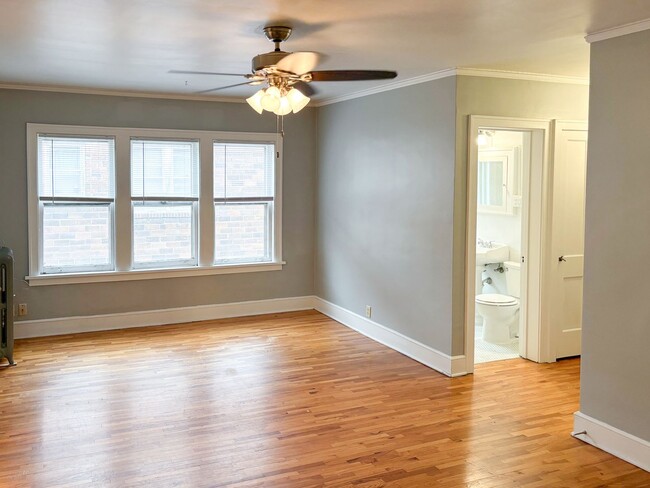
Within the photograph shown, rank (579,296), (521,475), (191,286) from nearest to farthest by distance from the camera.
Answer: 1. (521,475)
2. (579,296)
3. (191,286)

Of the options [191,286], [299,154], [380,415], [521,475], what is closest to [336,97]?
[299,154]

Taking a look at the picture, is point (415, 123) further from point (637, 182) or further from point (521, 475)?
point (521, 475)

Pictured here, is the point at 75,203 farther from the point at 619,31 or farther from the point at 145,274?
the point at 619,31

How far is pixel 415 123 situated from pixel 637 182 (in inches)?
86.8

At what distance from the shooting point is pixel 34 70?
16.4 ft

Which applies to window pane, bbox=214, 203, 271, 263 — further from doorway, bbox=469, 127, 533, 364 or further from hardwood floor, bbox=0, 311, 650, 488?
doorway, bbox=469, 127, 533, 364

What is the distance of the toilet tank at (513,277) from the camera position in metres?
6.24

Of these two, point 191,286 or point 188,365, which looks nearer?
point 188,365

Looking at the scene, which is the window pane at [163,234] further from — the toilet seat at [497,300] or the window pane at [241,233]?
the toilet seat at [497,300]

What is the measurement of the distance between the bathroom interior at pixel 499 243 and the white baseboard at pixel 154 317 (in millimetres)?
2158

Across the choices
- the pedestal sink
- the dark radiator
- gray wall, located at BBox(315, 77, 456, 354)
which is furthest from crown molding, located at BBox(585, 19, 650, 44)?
the dark radiator

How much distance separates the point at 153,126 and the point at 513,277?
4089 millimetres

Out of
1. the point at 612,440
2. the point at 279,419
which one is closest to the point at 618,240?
the point at 612,440

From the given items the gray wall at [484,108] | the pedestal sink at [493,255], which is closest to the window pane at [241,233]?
the pedestal sink at [493,255]
